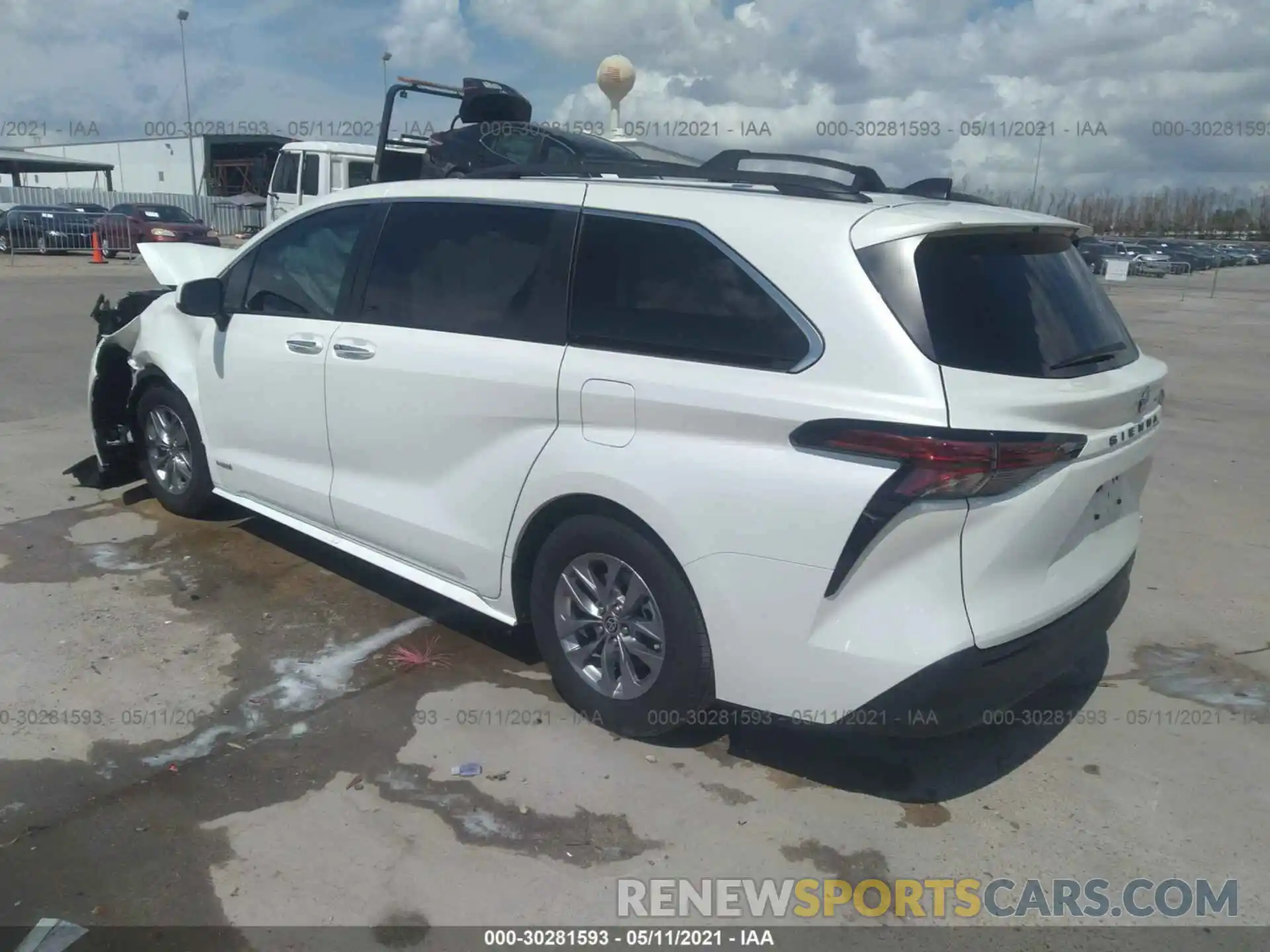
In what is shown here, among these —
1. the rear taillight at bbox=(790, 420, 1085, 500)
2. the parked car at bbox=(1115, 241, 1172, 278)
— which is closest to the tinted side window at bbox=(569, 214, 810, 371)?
the rear taillight at bbox=(790, 420, 1085, 500)

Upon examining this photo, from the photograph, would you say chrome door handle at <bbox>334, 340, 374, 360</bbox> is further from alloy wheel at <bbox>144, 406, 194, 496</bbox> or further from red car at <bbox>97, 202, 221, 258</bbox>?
red car at <bbox>97, 202, 221, 258</bbox>

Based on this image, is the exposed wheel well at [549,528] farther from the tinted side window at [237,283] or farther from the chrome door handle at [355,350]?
the tinted side window at [237,283]

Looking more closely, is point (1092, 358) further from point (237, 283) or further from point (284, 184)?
point (284, 184)

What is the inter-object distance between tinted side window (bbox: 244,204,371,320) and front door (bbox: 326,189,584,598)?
10.3 inches

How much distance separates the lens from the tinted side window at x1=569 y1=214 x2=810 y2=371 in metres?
3.18

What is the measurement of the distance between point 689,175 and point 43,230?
30.6m

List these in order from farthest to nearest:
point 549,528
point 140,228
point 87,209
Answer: point 87,209 → point 140,228 → point 549,528

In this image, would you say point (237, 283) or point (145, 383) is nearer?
point (237, 283)

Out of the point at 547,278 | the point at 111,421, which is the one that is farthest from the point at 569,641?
the point at 111,421

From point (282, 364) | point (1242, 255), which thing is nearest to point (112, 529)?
point (282, 364)

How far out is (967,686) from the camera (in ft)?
9.69

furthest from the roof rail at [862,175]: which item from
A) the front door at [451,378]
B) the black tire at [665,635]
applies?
the black tire at [665,635]

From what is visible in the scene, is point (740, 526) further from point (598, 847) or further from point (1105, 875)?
point (1105, 875)

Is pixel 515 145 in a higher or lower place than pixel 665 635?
higher
